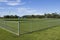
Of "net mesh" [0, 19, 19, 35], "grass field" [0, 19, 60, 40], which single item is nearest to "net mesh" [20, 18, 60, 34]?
"grass field" [0, 19, 60, 40]

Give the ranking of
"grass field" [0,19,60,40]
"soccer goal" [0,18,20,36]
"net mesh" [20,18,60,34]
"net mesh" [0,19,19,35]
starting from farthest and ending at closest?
"net mesh" [20,18,60,34], "net mesh" [0,19,19,35], "soccer goal" [0,18,20,36], "grass field" [0,19,60,40]

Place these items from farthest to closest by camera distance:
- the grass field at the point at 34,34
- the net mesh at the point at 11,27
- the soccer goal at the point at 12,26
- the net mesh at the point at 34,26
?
the net mesh at the point at 34,26, the net mesh at the point at 11,27, the soccer goal at the point at 12,26, the grass field at the point at 34,34

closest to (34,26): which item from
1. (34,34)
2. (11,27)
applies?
(11,27)

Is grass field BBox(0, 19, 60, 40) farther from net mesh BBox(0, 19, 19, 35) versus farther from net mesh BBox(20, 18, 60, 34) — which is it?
net mesh BBox(0, 19, 19, 35)

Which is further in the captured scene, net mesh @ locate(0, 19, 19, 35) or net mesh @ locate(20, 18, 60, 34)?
net mesh @ locate(20, 18, 60, 34)

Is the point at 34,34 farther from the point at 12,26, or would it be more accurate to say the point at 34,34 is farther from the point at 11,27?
the point at 12,26

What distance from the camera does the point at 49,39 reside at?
9.59 m

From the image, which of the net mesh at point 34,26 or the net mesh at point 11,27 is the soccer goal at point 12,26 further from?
the net mesh at point 34,26

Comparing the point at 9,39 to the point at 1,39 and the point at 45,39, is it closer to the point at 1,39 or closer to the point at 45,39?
Result: the point at 1,39

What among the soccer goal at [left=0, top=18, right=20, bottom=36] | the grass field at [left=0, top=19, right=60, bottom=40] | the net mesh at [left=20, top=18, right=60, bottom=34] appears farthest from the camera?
the net mesh at [left=20, top=18, right=60, bottom=34]

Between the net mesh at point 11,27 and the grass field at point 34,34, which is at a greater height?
the net mesh at point 11,27

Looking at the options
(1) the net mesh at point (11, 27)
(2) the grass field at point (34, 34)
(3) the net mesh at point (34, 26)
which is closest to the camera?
(2) the grass field at point (34, 34)

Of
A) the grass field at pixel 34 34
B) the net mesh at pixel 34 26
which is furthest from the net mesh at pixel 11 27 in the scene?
the net mesh at pixel 34 26

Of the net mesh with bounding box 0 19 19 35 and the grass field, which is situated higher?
the net mesh with bounding box 0 19 19 35
